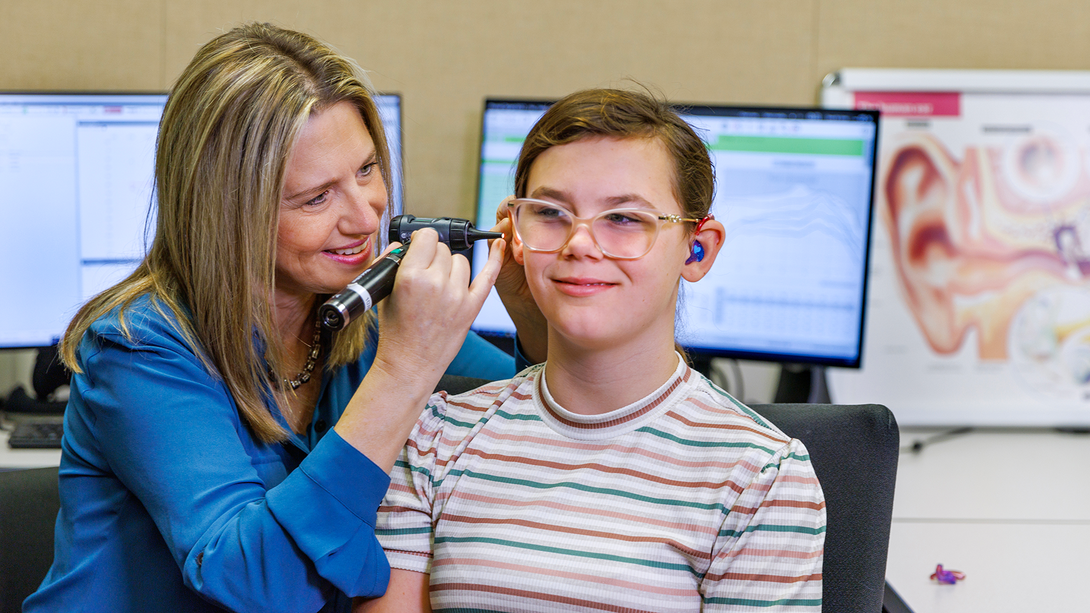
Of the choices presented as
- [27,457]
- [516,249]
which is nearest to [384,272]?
[516,249]

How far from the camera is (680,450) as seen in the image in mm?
966

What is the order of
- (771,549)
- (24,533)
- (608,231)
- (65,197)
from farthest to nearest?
(65,197)
(24,533)
(608,231)
(771,549)

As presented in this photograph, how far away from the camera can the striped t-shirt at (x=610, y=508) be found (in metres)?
0.88

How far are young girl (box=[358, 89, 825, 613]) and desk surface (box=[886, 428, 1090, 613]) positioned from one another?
0.50 metres

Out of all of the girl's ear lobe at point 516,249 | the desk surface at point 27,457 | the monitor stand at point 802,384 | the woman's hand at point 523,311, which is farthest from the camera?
the monitor stand at point 802,384

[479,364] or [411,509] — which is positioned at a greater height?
[479,364]

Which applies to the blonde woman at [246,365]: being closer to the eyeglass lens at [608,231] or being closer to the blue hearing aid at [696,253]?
the eyeglass lens at [608,231]

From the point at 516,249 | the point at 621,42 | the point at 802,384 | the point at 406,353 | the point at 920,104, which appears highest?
the point at 621,42

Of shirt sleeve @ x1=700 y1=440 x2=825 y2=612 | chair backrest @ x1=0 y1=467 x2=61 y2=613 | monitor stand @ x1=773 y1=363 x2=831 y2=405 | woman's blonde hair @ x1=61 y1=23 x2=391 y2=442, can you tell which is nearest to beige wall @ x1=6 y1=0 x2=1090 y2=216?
monitor stand @ x1=773 y1=363 x2=831 y2=405

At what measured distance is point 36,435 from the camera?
68.6 inches

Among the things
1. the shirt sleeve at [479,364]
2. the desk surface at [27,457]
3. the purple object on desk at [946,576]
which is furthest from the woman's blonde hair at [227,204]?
the purple object on desk at [946,576]

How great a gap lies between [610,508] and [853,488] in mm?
330

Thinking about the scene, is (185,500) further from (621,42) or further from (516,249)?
(621,42)

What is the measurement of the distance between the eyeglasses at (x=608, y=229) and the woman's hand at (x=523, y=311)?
0.21 meters
